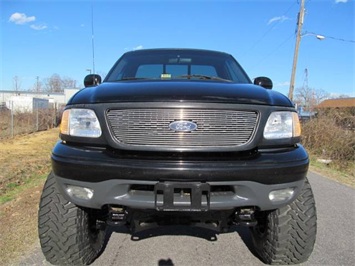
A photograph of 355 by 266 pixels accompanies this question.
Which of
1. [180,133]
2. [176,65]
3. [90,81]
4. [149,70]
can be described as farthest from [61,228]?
[176,65]

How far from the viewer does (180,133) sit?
2.48 metres

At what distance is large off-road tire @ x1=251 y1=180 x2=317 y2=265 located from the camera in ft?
9.62

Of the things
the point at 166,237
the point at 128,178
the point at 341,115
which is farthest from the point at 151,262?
the point at 341,115

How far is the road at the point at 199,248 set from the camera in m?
3.28

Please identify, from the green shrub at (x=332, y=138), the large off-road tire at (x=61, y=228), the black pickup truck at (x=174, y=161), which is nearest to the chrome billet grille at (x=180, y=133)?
the black pickup truck at (x=174, y=161)

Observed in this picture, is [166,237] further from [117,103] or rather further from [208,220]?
[117,103]

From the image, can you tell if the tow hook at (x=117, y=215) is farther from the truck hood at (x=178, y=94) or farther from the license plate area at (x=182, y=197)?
the truck hood at (x=178, y=94)

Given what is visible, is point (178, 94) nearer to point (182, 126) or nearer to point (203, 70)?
point (182, 126)

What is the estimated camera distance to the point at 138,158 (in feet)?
8.06

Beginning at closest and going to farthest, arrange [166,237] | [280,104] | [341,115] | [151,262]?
[280,104] < [151,262] < [166,237] < [341,115]

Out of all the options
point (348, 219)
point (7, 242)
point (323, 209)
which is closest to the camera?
point (7, 242)

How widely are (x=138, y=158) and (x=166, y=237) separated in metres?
1.71

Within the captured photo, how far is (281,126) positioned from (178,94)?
84 cm

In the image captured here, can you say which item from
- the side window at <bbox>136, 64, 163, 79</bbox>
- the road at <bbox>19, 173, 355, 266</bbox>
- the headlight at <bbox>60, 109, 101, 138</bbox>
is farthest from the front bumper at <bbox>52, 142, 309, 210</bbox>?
the side window at <bbox>136, 64, 163, 79</bbox>
